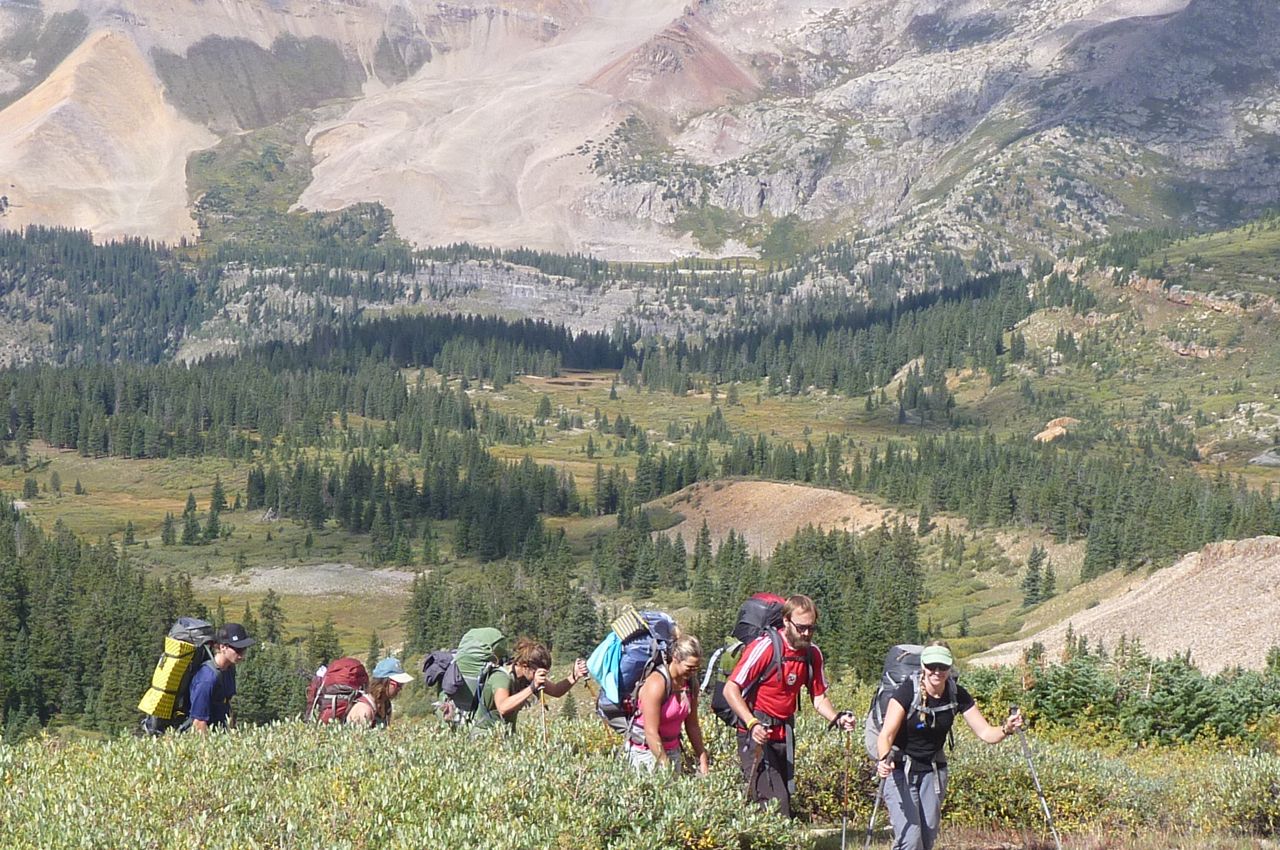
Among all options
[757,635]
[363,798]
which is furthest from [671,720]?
[363,798]

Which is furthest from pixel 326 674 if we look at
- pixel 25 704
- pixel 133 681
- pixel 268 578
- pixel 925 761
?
pixel 268 578

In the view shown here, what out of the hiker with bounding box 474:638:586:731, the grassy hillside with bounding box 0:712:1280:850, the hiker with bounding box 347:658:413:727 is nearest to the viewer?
the grassy hillside with bounding box 0:712:1280:850

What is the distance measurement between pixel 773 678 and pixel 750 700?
1.48 ft

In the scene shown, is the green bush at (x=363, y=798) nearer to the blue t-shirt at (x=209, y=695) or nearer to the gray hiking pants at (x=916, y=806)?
the blue t-shirt at (x=209, y=695)

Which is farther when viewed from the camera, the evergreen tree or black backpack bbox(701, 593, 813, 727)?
the evergreen tree

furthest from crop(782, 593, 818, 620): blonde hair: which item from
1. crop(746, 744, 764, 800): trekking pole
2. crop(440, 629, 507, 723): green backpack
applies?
crop(440, 629, 507, 723): green backpack

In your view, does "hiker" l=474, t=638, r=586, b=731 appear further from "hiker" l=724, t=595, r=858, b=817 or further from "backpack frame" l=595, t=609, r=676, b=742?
"hiker" l=724, t=595, r=858, b=817

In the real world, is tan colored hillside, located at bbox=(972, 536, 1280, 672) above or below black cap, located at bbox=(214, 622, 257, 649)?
below

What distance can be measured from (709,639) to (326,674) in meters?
69.1

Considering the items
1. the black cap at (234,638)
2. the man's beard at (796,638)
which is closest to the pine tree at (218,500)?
the black cap at (234,638)

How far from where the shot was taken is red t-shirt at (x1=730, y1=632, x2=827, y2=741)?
19.5 metres

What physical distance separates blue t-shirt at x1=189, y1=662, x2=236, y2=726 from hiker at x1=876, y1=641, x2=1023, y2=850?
10506 mm

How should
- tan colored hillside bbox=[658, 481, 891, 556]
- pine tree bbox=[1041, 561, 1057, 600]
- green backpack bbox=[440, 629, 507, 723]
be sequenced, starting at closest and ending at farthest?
green backpack bbox=[440, 629, 507, 723] → pine tree bbox=[1041, 561, 1057, 600] → tan colored hillside bbox=[658, 481, 891, 556]

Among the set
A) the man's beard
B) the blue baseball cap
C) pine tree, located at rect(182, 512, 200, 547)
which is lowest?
pine tree, located at rect(182, 512, 200, 547)
